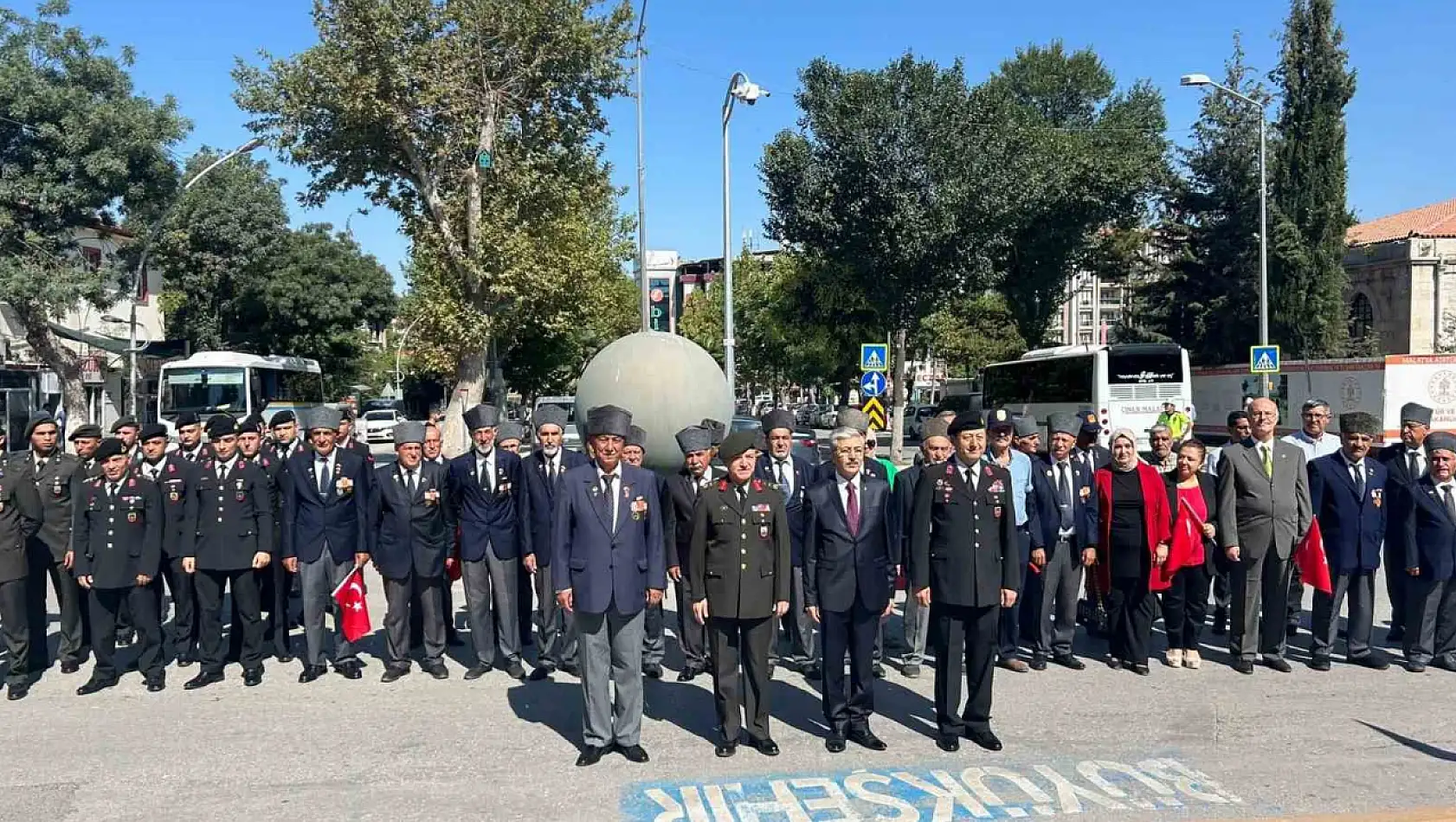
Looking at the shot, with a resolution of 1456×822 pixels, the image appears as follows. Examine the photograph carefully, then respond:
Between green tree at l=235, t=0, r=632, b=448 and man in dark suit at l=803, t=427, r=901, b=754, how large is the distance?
19.3 meters

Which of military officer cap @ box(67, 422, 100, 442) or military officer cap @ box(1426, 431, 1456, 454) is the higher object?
military officer cap @ box(67, 422, 100, 442)

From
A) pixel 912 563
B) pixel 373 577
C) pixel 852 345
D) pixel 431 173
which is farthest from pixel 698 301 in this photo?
pixel 912 563

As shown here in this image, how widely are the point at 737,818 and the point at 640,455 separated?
3.35 m

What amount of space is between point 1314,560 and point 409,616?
660 cm

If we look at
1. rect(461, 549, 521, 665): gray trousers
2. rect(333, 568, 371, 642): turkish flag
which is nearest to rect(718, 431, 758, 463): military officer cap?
rect(461, 549, 521, 665): gray trousers

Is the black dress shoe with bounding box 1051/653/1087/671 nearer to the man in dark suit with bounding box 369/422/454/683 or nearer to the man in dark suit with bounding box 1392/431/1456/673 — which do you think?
the man in dark suit with bounding box 1392/431/1456/673

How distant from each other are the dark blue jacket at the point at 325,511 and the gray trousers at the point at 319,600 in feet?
0.21

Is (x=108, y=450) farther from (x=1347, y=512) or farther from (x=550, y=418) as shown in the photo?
(x=1347, y=512)

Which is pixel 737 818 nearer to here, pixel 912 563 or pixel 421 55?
pixel 912 563

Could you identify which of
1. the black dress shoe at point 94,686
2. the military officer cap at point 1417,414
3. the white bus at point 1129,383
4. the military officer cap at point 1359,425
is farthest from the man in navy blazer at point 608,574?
the white bus at point 1129,383

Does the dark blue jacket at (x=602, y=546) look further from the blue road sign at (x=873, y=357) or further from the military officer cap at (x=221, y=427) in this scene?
the blue road sign at (x=873, y=357)

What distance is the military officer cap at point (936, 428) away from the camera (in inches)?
256

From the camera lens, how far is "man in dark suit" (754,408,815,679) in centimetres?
735

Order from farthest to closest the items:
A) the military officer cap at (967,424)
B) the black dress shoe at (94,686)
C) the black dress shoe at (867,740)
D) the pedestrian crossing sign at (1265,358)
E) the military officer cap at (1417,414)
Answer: the pedestrian crossing sign at (1265,358) < the military officer cap at (1417,414) < the black dress shoe at (94,686) < the military officer cap at (967,424) < the black dress shoe at (867,740)
